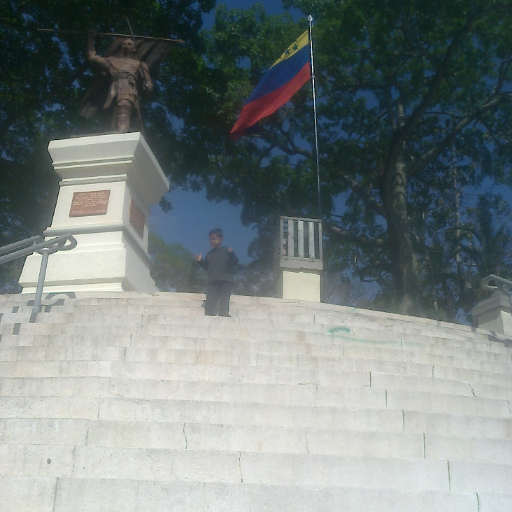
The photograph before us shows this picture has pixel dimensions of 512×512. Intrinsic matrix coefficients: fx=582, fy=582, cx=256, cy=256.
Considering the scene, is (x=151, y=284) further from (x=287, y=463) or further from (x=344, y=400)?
(x=287, y=463)

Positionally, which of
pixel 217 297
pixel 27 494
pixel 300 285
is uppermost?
pixel 300 285

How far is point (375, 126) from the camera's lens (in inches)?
702

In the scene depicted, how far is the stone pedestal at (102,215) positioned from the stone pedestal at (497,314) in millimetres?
4742

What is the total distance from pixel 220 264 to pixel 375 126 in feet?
42.4

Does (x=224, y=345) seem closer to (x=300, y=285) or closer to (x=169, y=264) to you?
(x=300, y=285)

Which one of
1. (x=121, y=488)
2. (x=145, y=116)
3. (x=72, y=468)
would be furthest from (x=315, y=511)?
(x=145, y=116)

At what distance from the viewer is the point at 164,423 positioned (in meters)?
3.65

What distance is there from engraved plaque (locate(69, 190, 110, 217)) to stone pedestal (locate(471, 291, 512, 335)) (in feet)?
18.0

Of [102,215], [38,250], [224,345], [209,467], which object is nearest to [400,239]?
[102,215]

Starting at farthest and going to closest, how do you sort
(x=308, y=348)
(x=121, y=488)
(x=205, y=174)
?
(x=205, y=174)
(x=308, y=348)
(x=121, y=488)

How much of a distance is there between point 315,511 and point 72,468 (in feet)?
4.53

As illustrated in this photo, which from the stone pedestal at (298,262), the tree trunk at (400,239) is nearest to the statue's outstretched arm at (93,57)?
the stone pedestal at (298,262)

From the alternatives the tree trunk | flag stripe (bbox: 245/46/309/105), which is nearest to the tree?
the tree trunk

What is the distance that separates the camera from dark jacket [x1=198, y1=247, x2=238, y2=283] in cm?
614
